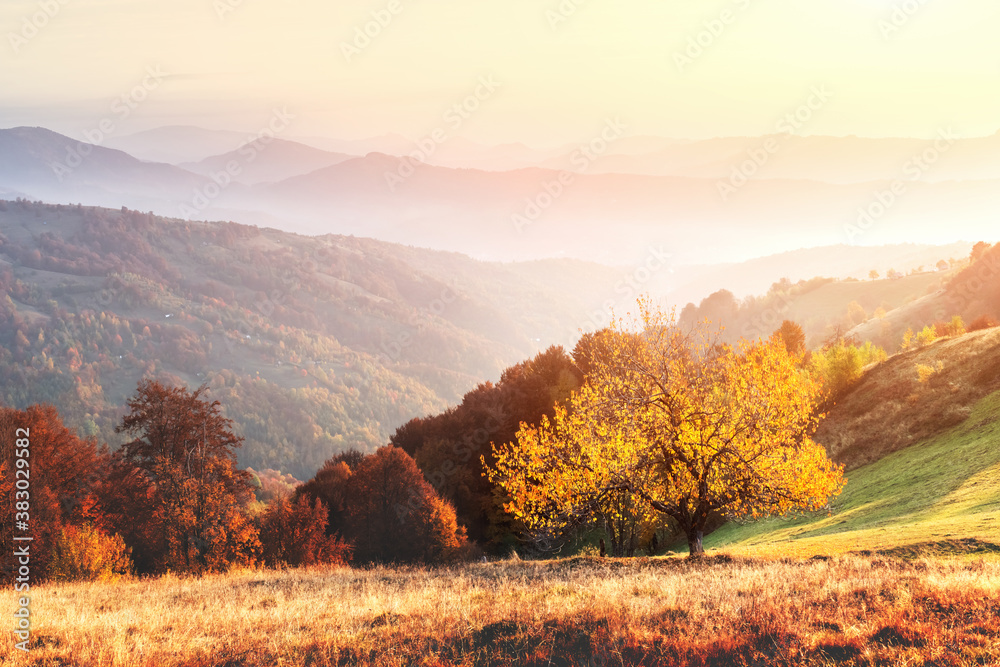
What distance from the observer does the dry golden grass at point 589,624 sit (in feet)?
37.0

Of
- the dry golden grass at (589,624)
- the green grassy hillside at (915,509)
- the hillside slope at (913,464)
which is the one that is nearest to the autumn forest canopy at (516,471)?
the hillside slope at (913,464)

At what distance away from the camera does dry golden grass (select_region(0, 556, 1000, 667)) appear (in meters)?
11.3

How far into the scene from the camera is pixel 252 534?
178 ft

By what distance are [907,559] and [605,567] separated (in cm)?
1120

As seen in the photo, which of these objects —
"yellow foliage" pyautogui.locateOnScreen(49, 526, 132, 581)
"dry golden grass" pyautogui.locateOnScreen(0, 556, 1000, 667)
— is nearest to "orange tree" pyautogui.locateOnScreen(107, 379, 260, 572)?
"yellow foliage" pyautogui.locateOnScreen(49, 526, 132, 581)

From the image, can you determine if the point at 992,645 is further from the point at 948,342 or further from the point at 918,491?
the point at 948,342

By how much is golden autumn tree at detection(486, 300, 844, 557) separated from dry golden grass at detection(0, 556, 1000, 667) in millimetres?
5578

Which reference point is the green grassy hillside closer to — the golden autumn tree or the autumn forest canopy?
the autumn forest canopy

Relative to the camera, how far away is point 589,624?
13.4 meters

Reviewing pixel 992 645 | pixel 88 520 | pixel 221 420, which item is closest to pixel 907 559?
pixel 992 645

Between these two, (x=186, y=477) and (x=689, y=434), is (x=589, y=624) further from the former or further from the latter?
(x=186, y=477)

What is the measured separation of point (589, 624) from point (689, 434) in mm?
13582

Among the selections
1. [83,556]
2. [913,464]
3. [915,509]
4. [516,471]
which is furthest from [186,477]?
[913,464]

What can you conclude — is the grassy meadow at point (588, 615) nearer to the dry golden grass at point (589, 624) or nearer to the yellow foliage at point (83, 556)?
the dry golden grass at point (589, 624)
